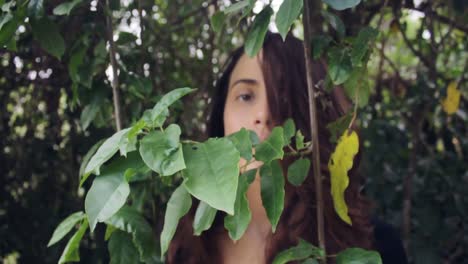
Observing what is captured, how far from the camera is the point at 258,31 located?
874 millimetres

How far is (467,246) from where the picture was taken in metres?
2.02

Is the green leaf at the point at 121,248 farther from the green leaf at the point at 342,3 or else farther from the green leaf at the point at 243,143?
the green leaf at the point at 342,3

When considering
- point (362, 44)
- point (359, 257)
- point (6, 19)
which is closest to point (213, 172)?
point (359, 257)

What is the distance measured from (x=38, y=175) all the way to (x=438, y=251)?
1.28 metres

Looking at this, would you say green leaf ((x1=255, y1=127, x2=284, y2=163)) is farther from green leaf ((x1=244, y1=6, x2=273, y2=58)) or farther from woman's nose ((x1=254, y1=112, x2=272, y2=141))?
woman's nose ((x1=254, y1=112, x2=272, y2=141))

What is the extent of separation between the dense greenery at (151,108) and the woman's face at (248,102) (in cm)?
10

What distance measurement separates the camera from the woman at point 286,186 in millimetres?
1161

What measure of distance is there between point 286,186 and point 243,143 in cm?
50

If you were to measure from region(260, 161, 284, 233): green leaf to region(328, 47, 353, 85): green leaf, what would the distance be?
0.18 meters

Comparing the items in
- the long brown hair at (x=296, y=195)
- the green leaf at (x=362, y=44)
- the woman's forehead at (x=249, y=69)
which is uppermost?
the green leaf at (x=362, y=44)

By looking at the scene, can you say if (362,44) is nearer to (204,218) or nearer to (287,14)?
(287,14)

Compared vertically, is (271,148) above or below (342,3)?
below

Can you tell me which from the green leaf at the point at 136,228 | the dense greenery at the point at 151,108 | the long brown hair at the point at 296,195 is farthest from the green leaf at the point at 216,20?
the green leaf at the point at 136,228

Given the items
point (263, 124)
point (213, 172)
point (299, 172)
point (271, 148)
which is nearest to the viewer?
point (213, 172)
